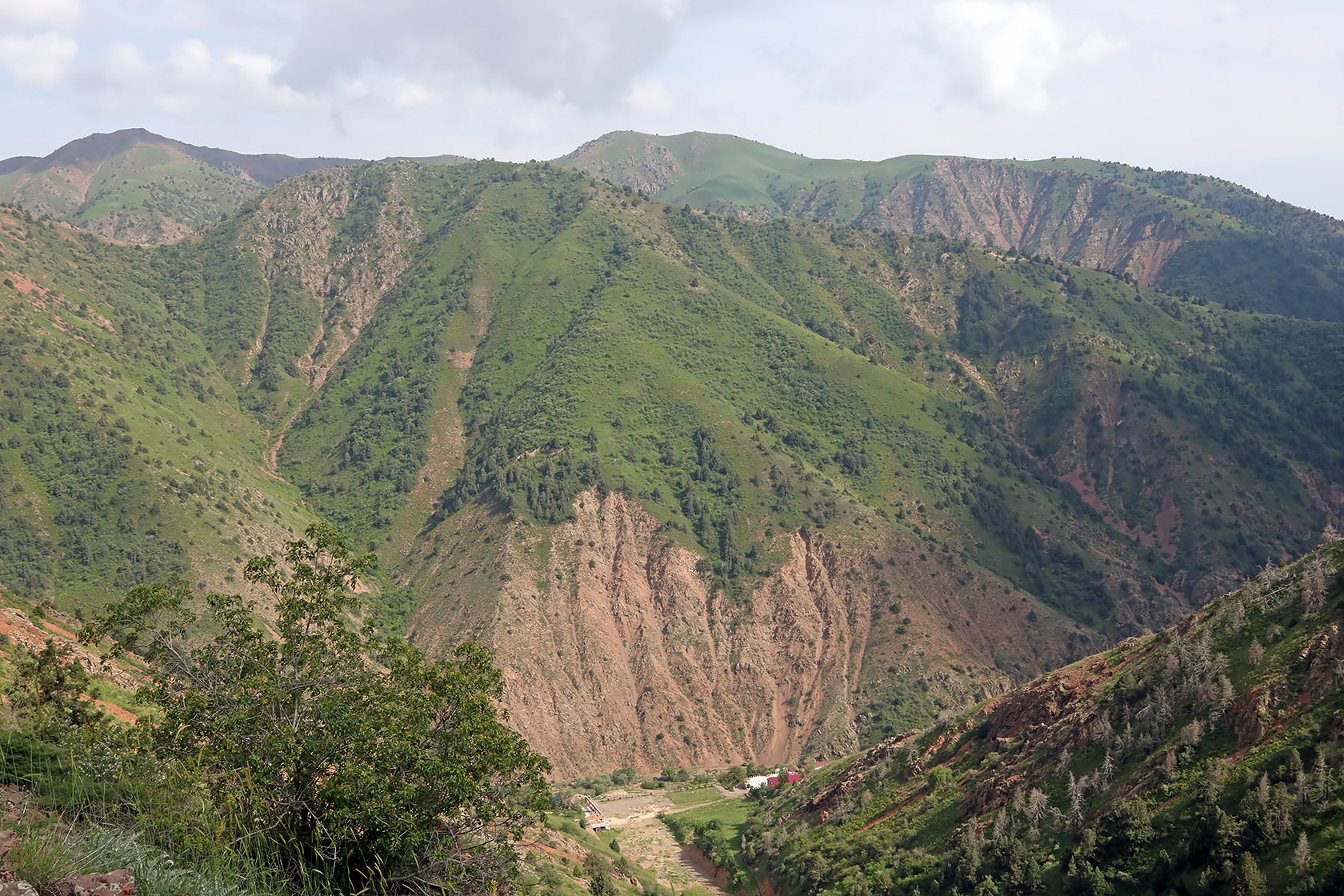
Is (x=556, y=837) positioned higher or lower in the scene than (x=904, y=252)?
lower

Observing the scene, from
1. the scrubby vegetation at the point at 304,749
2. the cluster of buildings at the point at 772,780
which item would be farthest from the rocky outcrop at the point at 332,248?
the scrubby vegetation at the point at 304,749

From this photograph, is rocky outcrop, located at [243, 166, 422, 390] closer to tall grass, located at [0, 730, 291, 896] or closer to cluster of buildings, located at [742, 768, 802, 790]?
cluster of buildings, located at [742, 768, 802, 790]

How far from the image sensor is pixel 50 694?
24391mm

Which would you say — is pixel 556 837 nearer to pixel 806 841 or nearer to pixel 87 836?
pixel 806 841

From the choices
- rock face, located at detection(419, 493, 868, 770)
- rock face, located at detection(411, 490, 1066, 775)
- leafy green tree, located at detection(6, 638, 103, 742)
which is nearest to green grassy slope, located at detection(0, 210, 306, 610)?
rock face, located at detection(411, 490, 1066, 775)

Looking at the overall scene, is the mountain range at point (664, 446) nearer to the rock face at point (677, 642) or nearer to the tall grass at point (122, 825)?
the rock face at point (677, 642)

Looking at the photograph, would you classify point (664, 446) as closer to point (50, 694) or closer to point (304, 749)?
point (50, 694)

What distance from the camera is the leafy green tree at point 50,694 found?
21266 mm

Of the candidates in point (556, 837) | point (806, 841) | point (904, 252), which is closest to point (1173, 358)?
point (904, 252)

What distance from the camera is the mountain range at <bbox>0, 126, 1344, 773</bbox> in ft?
343

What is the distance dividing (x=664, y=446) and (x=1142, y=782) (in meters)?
94.7

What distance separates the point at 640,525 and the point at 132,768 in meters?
102

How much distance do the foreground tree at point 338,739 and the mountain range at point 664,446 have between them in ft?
255

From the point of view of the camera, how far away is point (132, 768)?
17.4 m
